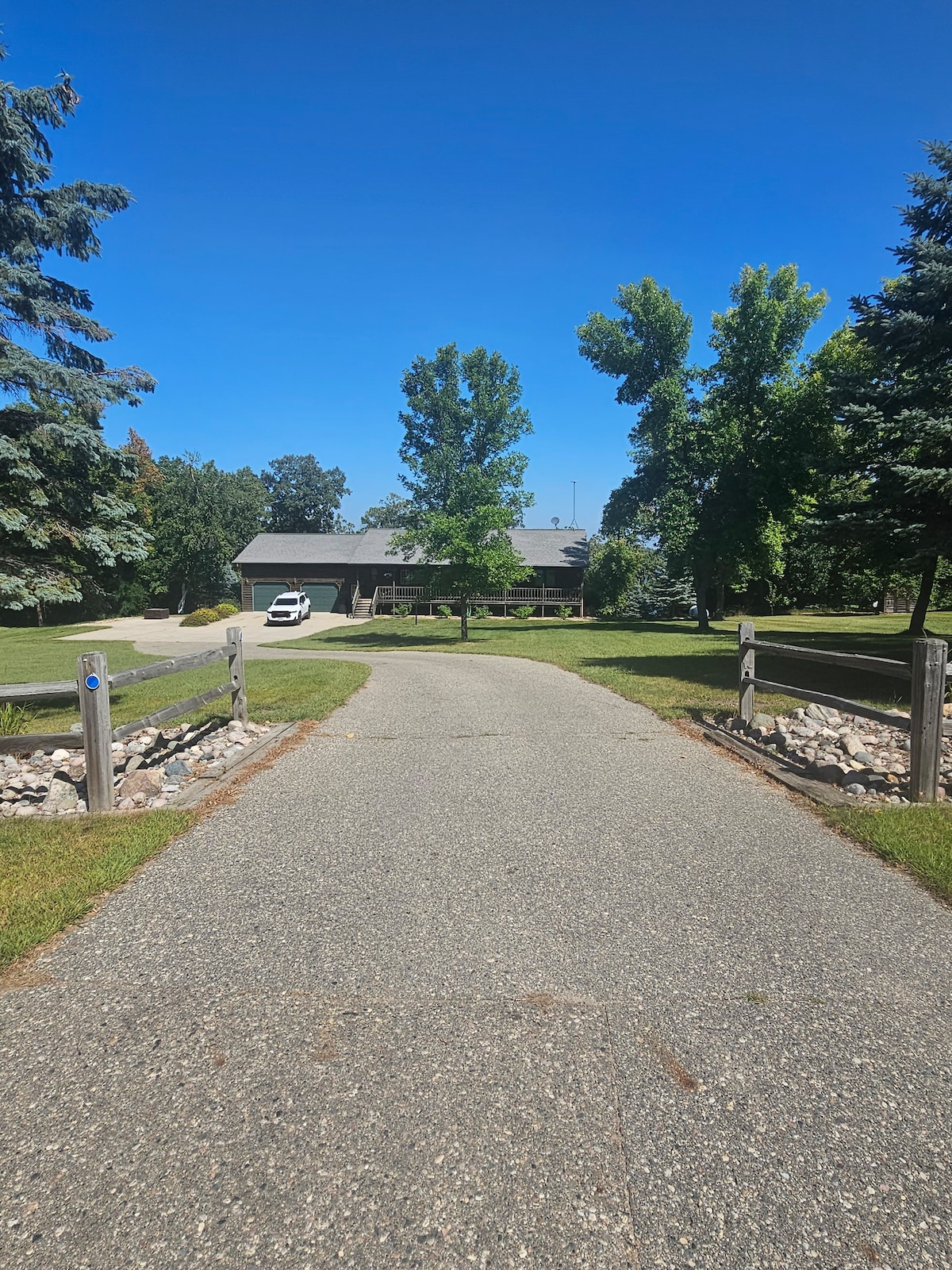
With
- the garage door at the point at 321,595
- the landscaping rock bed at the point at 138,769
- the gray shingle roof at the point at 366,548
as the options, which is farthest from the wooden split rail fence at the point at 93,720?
the garage door at the point at 321,595

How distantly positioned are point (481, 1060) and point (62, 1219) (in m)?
1.31

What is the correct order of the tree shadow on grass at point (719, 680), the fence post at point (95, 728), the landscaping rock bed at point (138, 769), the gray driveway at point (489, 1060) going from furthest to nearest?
the tree shadow on grass at point (719, 680) → the landscaping rock bed at point (138, 769) → the fence post at point (95, 728) → the gray driveway at point (489, 1060)

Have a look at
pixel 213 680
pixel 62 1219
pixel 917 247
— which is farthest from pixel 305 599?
pixel 62 1219

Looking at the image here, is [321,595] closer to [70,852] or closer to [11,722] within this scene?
[11,722]

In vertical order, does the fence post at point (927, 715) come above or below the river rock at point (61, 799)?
above

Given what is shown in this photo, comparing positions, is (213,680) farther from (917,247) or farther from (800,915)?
(917,247)

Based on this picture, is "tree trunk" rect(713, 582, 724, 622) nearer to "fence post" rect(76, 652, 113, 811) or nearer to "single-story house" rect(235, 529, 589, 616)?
"single-story house" rect(235, 529, 589, 616)

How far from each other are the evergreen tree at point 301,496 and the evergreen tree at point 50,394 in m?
78.1

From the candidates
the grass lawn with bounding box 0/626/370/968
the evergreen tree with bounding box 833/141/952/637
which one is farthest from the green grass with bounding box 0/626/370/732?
the evergreen tree with bounding box 833/141/952/637

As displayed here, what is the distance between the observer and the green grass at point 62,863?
146 inches

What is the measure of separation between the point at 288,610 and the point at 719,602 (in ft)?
78.6

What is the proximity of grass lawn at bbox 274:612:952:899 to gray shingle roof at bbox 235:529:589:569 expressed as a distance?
29.9 feet

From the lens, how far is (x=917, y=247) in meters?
11.6

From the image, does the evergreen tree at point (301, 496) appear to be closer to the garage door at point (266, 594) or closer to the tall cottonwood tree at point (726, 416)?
the garage door at point (266, 594)
